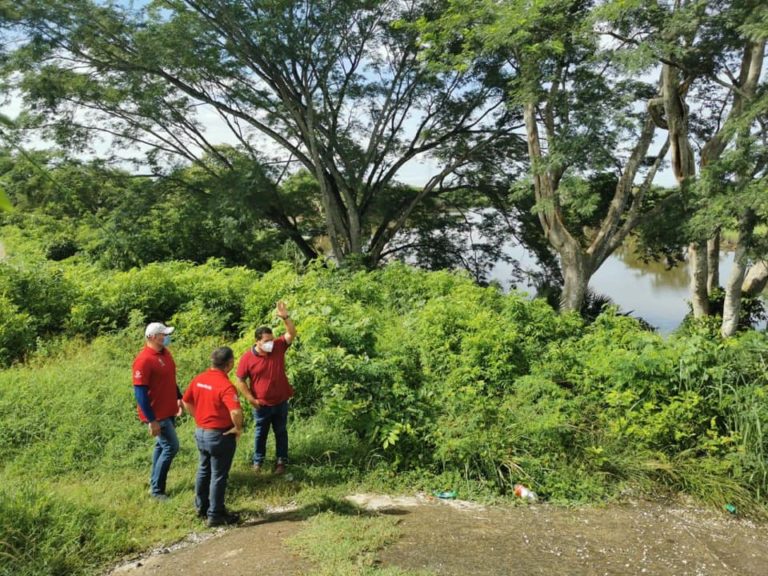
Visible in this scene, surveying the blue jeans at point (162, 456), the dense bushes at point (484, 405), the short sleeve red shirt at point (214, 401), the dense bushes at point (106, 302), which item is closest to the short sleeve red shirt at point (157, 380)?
the blue jeans at point (162, 456)

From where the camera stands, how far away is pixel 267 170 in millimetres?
19562

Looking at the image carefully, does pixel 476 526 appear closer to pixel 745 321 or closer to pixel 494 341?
pixel 494 341

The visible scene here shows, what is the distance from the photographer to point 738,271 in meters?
11.1

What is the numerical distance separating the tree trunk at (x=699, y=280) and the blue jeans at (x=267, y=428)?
37.1 feet

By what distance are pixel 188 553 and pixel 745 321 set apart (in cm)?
1466

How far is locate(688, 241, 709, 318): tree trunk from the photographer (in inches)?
516

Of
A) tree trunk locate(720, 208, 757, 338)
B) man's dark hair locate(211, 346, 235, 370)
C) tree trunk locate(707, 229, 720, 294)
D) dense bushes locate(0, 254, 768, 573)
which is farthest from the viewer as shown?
tree trunk locate(707, 229, 720, 294)

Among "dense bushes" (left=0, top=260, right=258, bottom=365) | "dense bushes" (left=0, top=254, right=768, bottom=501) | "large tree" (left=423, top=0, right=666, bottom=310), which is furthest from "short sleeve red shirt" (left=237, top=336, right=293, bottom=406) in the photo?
"large tree" (left=423, top=0, right=666, bottom=310)

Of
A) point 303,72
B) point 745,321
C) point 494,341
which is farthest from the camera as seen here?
point 303,72

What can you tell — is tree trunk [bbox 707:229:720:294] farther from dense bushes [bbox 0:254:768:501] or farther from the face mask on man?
the face mask on man

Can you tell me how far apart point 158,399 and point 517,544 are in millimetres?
3132

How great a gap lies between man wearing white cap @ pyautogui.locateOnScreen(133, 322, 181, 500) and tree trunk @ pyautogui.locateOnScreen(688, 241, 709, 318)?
1223 centimetres

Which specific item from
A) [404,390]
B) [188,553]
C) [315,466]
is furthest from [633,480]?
[188,553]

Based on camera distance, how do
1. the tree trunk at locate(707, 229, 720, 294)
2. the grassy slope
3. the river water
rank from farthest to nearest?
the river water < the tree trunk at locate(707, 229, 720, 294) < the grassy slope
